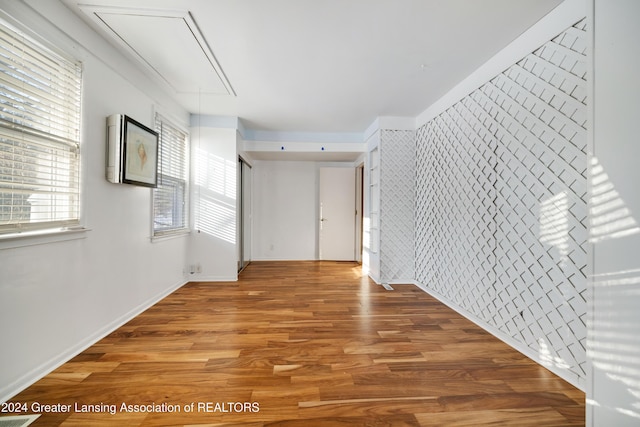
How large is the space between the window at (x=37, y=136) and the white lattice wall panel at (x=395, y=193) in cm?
337

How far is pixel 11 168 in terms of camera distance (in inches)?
57.9

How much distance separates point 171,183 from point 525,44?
392 centimetres

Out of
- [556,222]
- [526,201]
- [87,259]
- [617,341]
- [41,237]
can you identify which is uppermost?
[526,201]

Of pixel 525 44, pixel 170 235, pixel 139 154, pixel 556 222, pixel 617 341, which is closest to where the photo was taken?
pixel 617 341

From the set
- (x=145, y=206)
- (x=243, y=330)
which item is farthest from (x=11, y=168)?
(x=243, y=330)

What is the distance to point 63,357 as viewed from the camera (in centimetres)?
177

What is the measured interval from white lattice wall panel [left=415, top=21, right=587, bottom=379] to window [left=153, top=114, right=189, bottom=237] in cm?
342

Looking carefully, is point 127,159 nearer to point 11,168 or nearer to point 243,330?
point 11,168

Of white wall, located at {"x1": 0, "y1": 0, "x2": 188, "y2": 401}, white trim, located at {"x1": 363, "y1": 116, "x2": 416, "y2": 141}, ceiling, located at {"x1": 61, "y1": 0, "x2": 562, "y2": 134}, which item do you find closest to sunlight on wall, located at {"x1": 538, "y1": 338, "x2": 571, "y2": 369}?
ceiling, located at {"x1": 61, "y1": 0, "x2": 562, "y2": 134}

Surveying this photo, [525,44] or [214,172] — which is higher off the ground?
[525,44]

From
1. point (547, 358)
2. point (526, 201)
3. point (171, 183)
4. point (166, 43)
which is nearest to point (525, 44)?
point (526, 201)

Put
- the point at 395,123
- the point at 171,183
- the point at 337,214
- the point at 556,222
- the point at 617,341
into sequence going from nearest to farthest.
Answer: the point at 617,341
the point at 556,222
the point at 171,183
the point at 395,123
the point at 337,214

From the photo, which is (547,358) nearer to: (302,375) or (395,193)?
(302,375)

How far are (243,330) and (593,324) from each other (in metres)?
2.31
